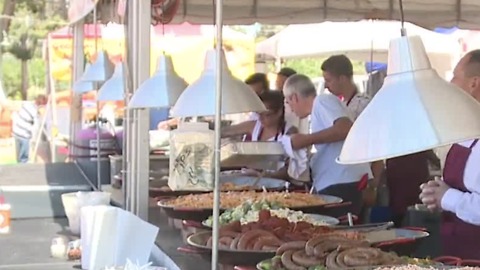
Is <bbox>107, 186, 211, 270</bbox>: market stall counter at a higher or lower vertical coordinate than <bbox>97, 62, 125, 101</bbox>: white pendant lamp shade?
lower

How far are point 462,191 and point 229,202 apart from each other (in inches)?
33.7

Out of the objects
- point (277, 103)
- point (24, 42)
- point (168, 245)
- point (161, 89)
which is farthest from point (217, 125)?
point (24, 42)

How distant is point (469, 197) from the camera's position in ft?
9.33

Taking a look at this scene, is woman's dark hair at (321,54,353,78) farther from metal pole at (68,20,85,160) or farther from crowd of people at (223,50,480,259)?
metal pole at (68,20,85,160)

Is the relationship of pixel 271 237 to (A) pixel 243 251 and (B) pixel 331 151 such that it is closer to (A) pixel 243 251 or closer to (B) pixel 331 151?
(A) pixel 243 251

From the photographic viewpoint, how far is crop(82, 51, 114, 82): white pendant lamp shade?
4.31 m

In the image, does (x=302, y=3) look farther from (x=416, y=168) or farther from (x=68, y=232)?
(x=68, y=232)

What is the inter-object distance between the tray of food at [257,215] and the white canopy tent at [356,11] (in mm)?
3319

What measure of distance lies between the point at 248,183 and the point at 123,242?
147 centimetres

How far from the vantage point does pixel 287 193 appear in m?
3.42

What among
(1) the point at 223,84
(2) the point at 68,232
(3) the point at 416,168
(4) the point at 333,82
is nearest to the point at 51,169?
(2) the point at 68,232

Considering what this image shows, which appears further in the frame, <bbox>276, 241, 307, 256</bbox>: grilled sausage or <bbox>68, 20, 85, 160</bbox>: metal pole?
<bbox>68, 20, 85, 160</bbox>: metal pole

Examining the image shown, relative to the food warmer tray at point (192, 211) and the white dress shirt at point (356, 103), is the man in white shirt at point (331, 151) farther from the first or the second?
the food warmer tray at point (192, 211)

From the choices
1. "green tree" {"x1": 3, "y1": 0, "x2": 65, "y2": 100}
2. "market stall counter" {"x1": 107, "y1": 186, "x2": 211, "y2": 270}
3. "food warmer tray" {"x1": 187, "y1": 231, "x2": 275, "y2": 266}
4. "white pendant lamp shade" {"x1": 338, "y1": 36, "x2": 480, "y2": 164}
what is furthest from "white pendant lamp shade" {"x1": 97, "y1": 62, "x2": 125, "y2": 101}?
"green tree" {"x1": 3, "y1": 0, "x2": 65, "y2": 100}
